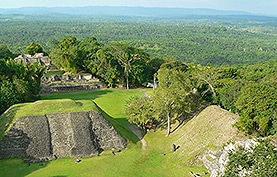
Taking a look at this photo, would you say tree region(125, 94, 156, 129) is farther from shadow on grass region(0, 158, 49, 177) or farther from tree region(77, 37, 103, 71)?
tree region(77, 37, 103, 71)

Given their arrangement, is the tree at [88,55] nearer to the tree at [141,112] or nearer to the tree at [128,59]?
the tree at [128,59]

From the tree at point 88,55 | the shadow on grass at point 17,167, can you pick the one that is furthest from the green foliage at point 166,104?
the tree at point 88,55

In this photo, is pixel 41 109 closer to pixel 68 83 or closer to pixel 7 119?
pixel 7 119

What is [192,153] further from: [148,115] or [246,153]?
[246,153]

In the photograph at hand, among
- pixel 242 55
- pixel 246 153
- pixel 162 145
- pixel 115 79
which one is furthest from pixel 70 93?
pixel 242 55

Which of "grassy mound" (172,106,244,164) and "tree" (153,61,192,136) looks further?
"tree" (153,61,192,136)

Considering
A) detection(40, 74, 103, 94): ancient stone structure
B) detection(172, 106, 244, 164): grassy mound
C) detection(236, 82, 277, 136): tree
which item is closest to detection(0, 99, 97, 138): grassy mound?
detection(172, 106, 244, 164): grassy mound

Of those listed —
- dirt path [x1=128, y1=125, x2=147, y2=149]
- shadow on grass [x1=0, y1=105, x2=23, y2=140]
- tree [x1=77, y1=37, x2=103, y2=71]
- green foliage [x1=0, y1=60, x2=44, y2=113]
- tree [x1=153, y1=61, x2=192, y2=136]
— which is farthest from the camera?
tree [x1=77, y1=37, x2=103, y2=71]
